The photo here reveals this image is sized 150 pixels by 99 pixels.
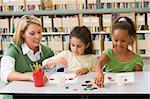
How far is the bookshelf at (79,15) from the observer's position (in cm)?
487

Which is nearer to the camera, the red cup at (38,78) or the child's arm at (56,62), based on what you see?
the red cup at (38,78)

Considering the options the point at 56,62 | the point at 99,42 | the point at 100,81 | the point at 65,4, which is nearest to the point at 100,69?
the point at 100,81

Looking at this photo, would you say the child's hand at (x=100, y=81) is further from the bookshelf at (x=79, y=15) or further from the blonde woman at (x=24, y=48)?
the bookshelf at (x=79, y=15)

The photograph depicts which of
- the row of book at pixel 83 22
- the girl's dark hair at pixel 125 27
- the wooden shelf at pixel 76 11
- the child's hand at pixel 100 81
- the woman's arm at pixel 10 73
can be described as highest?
the wooden shelf at pixel 76 11

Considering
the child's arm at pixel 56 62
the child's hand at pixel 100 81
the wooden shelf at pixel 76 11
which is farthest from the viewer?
the wooden shelf at pixel 76 11

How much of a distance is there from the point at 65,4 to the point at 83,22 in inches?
15.6

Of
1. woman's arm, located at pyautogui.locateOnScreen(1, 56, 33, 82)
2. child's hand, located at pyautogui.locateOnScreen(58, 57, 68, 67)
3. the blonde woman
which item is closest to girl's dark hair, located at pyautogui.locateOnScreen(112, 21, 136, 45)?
child's hand, located at pyautogui.locateOnScreen(58, 57, 68, 67)

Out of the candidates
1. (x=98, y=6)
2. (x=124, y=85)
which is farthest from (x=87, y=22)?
(x=124, y=85)

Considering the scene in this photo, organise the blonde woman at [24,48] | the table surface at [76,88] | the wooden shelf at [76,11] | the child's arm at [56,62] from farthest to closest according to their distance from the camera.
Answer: the wooden shelf at [76,11] < the child's arm at [56,62] < the blonde woman at [24,48] < the table surface at [76,88]

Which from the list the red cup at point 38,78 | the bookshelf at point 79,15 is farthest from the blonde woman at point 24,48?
the bookshelf at point 79,15

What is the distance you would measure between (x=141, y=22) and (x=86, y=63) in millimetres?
2632

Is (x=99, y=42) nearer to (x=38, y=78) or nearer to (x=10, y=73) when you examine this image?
(x=10, y=73)

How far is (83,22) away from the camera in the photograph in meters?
4.99

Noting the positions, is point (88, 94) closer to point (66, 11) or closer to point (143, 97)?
point (143, 97)
